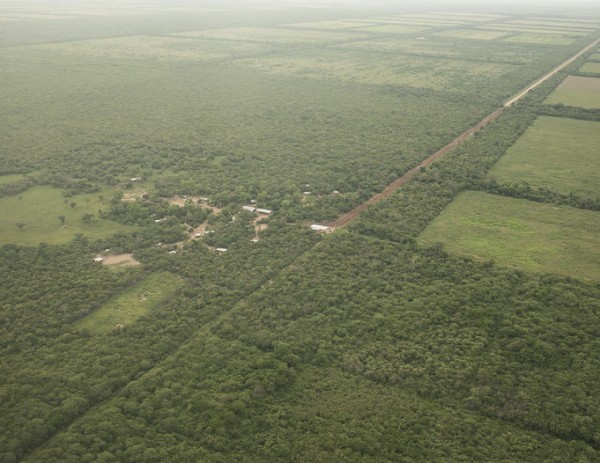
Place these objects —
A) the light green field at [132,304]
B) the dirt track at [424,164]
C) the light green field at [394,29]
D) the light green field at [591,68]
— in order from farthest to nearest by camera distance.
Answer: the light green field at [394,29] < the light green field at [591,68] < the dirt track at [424,164] < the light green field at [132,304]

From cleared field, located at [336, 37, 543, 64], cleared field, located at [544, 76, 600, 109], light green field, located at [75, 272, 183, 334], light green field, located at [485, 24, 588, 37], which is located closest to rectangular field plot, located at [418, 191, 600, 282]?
light green field, located at [75, 272, 183, 334]

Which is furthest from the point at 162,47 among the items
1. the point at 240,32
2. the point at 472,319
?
the point at 472,319

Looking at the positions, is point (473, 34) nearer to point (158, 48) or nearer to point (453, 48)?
point (453, 48)

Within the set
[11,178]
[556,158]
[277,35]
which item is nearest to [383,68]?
[277,35]

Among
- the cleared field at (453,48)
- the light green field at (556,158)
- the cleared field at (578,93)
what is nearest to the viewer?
the light green field at (556,158)

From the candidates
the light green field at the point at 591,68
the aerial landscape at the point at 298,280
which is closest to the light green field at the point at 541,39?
the light green field at the point at 591,68

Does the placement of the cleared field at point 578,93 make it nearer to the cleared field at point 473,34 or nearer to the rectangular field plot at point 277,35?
the cleared field at point 473,34

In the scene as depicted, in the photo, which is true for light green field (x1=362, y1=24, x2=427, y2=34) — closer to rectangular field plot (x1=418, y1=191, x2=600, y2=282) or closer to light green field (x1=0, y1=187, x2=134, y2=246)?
rectangular field plot (x1=418, y1=191, x2=600, y2=282)
